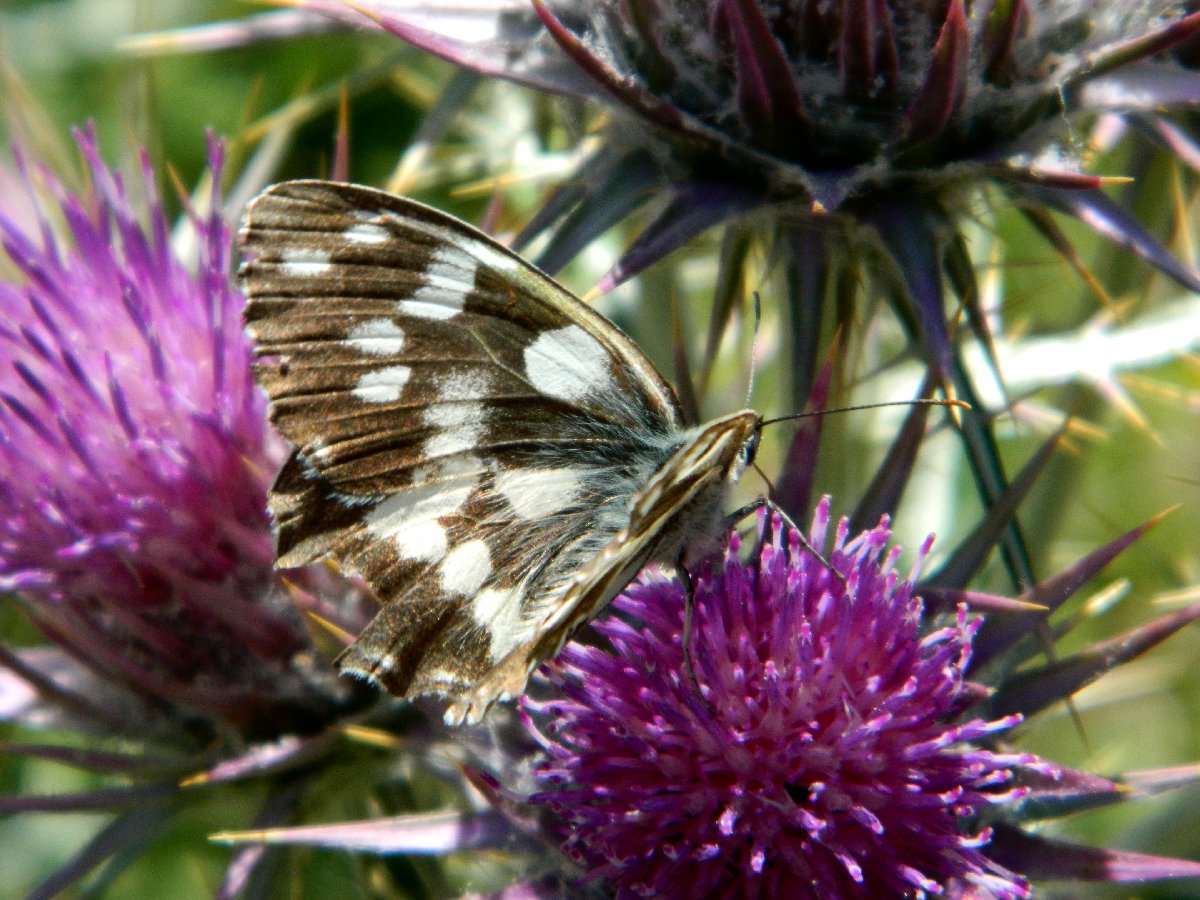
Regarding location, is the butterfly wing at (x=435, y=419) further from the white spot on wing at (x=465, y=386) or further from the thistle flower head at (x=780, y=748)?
the thistle flower head at (x=780, y=748)

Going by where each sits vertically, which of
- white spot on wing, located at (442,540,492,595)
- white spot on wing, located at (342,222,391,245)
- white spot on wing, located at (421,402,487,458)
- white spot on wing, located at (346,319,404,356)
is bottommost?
white spot on wing, located at (442,540,492,595)

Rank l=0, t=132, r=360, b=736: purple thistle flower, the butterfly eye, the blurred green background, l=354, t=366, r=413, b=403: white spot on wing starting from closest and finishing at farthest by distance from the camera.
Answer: the butterfly eye → l=354, t=366, r=413, b=403: white spot on wing → l=0, t=132, r=360, b=736: purple thistle flower → the blurred green background

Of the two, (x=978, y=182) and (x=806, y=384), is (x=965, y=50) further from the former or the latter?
(x=806, y=384)

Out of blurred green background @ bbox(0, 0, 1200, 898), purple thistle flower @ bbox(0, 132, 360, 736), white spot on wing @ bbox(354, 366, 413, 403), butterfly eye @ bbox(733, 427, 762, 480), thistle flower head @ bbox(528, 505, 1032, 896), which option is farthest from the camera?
blurred green background @ bbox(0, 0, 1200, 898)

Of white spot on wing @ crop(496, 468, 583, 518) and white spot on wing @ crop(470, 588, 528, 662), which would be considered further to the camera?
white spot on wing @ crop(496, 468, 583, 518)

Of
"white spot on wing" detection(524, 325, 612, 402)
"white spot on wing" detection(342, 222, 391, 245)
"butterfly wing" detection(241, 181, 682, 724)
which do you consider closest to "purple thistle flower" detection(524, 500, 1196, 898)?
"butterfly wing" detection(241, 181, 682, 724)

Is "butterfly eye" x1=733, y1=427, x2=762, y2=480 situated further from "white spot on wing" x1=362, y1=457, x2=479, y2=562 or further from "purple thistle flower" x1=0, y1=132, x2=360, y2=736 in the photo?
"purple thistle flower" x1=0, y1=132, x2=360, y2=736

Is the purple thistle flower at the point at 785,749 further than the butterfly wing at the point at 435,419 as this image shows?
No

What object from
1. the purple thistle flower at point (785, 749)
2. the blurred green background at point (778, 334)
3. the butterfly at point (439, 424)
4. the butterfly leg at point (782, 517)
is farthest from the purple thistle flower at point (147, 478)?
the butterfly leg at point (782, 517)
